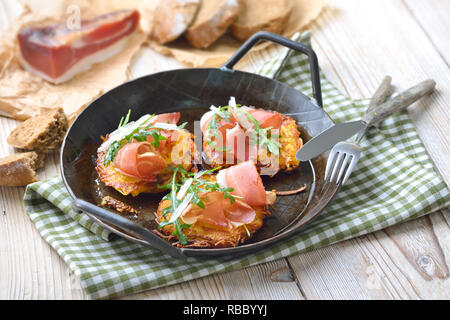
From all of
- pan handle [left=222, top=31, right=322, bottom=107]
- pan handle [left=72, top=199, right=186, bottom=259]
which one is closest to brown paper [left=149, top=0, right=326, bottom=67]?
pan handle [left=222, top=31, right=322, bottom=107]

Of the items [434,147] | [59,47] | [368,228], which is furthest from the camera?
[59,47]

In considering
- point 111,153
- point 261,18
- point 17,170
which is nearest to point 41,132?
point 17,170

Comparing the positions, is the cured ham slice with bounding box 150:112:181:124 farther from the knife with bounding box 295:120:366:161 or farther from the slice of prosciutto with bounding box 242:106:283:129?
the knife with bounding box 295:120:366:161

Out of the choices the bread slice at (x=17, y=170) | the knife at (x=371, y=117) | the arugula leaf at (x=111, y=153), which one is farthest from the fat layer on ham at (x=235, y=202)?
the bread slice at (x=17, y=170)

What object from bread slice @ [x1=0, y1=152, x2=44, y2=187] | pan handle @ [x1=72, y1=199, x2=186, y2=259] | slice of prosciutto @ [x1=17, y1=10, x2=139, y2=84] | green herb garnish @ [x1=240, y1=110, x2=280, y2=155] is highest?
green herb garnish @ [x1=240, y1=110, x2=280, y2=155]

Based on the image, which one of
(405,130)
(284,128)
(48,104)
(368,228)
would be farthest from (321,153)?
(48,104)

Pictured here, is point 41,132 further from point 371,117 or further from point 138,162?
point 371,117

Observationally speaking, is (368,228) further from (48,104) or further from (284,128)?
(48,104)
